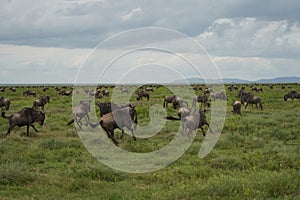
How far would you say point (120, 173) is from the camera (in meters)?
10.9

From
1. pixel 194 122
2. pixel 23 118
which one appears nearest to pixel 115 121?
pixel 194 122

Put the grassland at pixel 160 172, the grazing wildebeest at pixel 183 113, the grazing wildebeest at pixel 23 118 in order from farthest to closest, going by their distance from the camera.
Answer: the grazing wildebeest at pixel 183 113, the grazing wildebeest at pixel 23 118, the grassland at pixel 160 172

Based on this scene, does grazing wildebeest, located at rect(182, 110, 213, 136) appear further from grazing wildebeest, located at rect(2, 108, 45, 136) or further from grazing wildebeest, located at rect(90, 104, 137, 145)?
grazing wildebeest, located at rect(2, 108, 45, 136)

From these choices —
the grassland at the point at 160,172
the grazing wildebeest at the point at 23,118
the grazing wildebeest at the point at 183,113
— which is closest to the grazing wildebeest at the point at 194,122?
the grassland at the point at 160,172

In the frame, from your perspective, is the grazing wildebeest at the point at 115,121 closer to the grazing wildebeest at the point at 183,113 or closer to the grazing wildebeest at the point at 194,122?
the grazing wildebeest at the point at 194,122

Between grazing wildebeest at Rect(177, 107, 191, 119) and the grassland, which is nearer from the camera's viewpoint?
the grassland

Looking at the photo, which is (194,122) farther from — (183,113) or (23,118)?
(23,118)

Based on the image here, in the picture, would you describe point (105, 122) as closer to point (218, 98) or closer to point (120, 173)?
point (120, 173)

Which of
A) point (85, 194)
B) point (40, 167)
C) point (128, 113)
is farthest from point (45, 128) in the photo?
point (85, 194)

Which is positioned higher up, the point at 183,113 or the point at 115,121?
the point at 183,113

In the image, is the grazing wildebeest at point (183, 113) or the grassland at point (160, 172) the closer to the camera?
the grassland at point (160, 172)

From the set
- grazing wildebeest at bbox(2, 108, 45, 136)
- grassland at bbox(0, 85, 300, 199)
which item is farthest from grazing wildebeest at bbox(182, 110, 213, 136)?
grazing wildebeest at bbox(2, 108, 45, 136)

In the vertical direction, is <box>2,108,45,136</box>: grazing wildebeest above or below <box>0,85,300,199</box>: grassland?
above

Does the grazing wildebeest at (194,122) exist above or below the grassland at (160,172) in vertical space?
above
